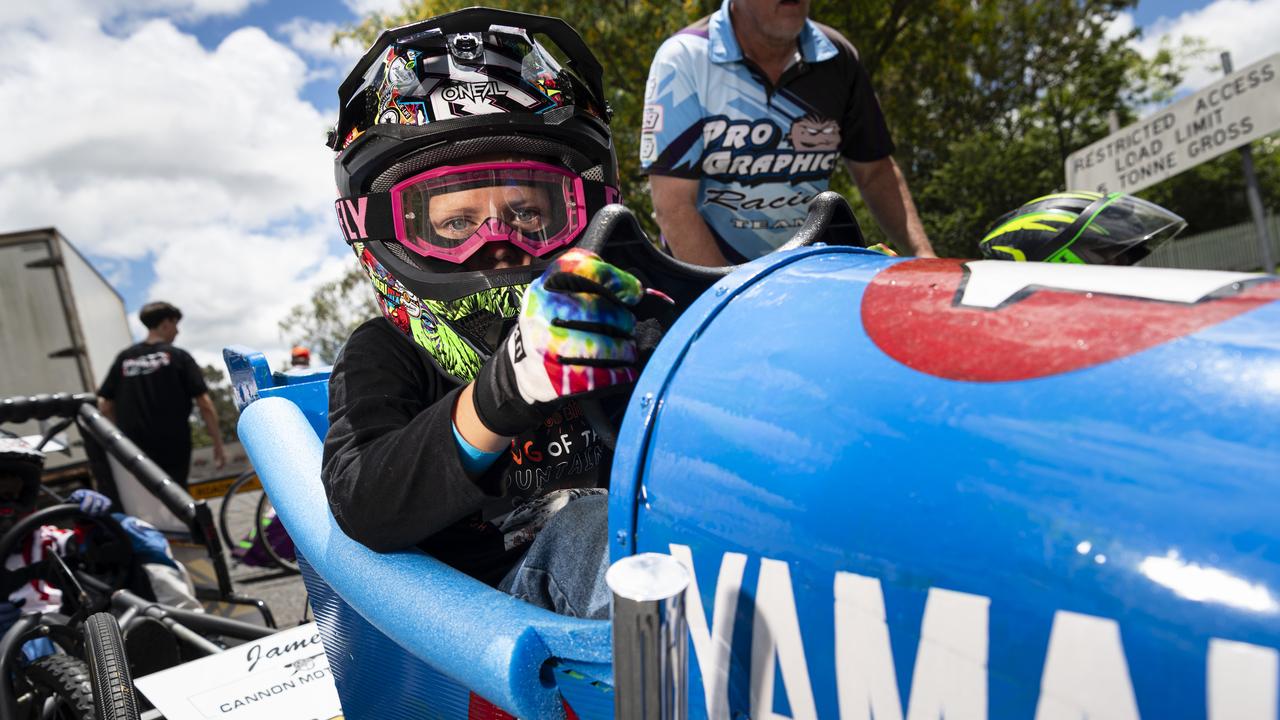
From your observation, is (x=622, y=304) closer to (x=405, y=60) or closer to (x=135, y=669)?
(x=405, y=60)

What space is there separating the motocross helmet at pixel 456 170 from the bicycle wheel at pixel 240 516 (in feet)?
10.6

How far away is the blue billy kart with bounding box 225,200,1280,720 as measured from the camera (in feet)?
1.83

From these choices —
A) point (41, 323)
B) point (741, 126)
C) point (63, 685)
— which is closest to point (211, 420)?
point (41, 323)

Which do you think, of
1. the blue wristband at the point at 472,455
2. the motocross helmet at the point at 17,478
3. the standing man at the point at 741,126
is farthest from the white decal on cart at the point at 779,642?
the motocross helmet at the point at 17,478

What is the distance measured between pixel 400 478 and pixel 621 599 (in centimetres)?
63

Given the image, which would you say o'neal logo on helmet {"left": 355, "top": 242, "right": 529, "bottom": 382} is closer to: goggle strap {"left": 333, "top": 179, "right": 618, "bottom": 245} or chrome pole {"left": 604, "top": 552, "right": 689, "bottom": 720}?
goggle strap {"left": 333, "top": 179, "right": 618, "bottom": 245}

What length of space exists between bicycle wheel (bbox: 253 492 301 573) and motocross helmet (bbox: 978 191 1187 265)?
14.2ft

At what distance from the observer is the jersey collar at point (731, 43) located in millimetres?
2516

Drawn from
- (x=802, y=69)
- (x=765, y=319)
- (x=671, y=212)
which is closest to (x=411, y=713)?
(x=765, y=319)

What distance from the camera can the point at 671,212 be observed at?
258cm

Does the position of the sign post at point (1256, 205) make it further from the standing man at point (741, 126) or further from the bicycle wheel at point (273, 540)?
the bicycle wheel at point (273, 540)

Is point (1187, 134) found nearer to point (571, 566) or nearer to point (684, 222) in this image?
point (684, 222)

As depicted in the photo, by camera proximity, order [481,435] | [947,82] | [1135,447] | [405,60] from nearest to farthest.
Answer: [1135,447] < [481,435] < [405,60] < [947,82]

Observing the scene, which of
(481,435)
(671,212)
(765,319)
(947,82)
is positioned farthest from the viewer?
(947,82)
